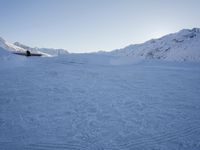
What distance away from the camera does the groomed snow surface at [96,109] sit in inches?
299

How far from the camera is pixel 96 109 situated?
1003cm

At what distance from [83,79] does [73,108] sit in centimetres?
453

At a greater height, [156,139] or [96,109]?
[96,109]

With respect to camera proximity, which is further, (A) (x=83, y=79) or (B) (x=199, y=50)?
(B) (x=199, y=50)

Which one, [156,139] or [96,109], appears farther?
[96,109]

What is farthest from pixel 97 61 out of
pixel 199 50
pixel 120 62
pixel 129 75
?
pixel 199 50

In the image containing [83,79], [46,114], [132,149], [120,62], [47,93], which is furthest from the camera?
[120,62]

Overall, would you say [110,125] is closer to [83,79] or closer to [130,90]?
[130,90]

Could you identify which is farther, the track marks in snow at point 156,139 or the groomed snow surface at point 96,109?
the groomed snow surface at point 96,109

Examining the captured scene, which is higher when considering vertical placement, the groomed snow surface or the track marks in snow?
the groomed snow surface

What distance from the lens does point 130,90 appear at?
12766 millimetres

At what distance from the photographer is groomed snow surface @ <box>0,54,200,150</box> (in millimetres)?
7590

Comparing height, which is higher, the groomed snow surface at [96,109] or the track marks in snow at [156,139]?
the groomed snow surface at [96,109]

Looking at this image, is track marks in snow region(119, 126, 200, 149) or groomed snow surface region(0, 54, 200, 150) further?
groomed snow surface region(0, 54, 200, 150)
